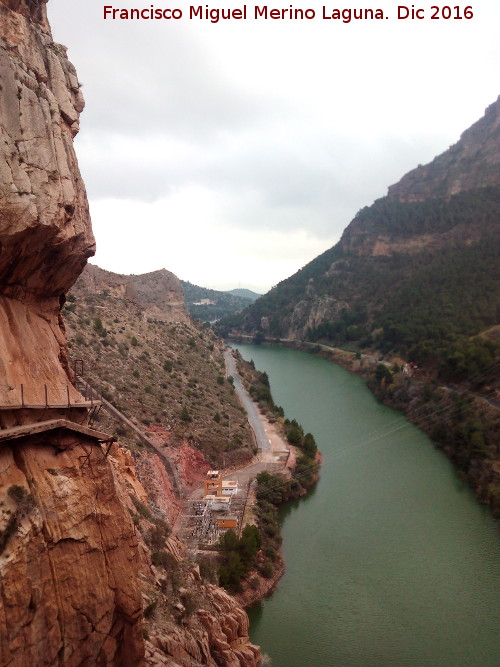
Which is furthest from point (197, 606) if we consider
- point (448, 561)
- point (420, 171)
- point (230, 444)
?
point (420, 171)

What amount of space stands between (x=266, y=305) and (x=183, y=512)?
334 feet

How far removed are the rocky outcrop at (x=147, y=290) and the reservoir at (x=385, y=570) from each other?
27.2 m

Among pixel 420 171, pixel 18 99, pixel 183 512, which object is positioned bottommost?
pixel 183 512

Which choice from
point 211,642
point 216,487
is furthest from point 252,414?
point 211,642

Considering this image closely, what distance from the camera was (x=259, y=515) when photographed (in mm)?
25422

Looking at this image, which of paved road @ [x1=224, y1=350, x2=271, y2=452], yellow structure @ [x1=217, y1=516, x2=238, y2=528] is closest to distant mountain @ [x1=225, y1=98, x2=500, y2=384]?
paved road @ [x1=224, y1=350, x2=271, y2=452]

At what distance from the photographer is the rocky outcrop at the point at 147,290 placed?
50281 millimetres

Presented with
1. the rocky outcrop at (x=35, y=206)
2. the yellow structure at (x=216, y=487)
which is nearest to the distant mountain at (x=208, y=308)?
the yellow structure at (x=216, y=487)

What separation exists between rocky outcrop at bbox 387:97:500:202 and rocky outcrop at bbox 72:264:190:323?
248ft

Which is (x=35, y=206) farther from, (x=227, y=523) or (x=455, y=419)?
(x=455, y=419)

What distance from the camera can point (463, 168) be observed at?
380ft

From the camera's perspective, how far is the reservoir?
17.4 m

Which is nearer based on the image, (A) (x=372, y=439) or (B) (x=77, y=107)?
(B) (x=77, y=107)

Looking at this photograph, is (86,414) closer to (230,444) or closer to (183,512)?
(183,512)
